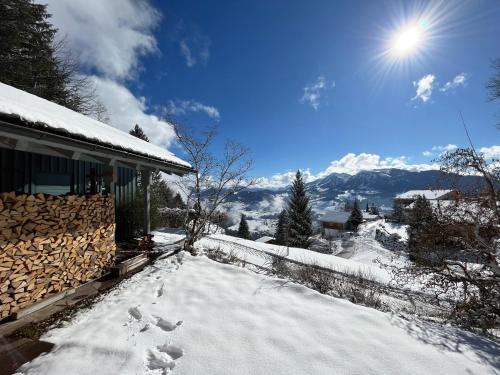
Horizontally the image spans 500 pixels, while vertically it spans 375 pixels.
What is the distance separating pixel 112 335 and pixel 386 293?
8.41 m

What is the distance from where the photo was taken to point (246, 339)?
319cm

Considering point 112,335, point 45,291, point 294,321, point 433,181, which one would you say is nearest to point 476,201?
point 433,181

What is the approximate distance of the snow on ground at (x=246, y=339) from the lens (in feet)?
8.93

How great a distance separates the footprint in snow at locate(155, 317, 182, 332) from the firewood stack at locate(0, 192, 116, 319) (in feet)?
6.71

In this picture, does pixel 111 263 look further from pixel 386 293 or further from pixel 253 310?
pixel 386 293

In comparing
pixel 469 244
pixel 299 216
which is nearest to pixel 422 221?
pixel 469 244

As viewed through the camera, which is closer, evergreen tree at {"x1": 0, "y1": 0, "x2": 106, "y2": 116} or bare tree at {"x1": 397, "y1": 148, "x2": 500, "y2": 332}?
bare tree at {"x1": 397, "y1": 148, "x2": 500, "y2": 332}

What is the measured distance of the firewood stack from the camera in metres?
3.52

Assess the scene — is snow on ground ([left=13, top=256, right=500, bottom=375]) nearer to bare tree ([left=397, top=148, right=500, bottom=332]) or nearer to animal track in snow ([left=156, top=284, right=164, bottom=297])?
animal track in snow ([left=156, top=284, right=164, bottom=297])

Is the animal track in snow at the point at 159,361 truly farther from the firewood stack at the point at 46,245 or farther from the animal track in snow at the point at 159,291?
the firewood stack at the point at 46,245

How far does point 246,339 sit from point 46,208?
3673mm

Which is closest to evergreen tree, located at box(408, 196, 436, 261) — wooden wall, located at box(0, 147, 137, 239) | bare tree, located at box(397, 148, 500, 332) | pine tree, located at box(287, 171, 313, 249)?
bare tree, located at box(397, 148, 500, 332)

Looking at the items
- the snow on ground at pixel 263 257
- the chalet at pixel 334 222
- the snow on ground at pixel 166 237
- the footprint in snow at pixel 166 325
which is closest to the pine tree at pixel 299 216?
the snow on ground at pixel 263 257

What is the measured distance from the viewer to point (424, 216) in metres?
10.3
